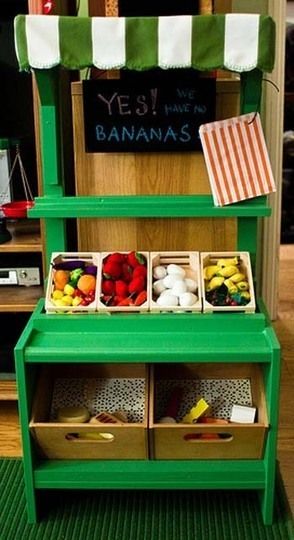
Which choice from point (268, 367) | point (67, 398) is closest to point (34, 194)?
point (67, 398)

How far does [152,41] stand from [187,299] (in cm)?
64

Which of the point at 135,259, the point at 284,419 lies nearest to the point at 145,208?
the point at 135,259

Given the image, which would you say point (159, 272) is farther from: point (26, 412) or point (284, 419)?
point (284, 419)

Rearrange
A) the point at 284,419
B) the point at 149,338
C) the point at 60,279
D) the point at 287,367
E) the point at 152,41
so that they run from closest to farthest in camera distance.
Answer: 1. the point at 152,41
2. the point at 149,338
3. the point at 60,279
4. the point at 284,419
5. the point at 287,367

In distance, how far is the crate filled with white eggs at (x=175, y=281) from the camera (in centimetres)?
176

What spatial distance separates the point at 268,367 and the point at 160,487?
425mm

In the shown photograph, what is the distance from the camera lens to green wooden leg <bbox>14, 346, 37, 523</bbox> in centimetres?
A: 169

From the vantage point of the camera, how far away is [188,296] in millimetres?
Answer: 1769

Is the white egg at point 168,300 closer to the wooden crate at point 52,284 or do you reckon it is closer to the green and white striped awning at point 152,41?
the wooden crate at point 52,284

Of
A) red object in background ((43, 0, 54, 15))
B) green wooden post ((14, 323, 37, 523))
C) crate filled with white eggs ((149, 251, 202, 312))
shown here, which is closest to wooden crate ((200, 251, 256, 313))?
crate filled with white eggs ((149, 251, 202, 312))

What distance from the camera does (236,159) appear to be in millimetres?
Result: 1812

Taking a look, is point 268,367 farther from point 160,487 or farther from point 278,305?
point 278,305

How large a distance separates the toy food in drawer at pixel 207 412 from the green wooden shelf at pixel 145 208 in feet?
1.52

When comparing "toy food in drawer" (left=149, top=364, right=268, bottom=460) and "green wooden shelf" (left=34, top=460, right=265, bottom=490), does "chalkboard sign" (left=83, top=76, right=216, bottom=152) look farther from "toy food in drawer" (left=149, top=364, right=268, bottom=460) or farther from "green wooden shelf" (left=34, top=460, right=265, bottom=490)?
"green wooden shelf" (left=34, top=460, right=265, bottom=490)
